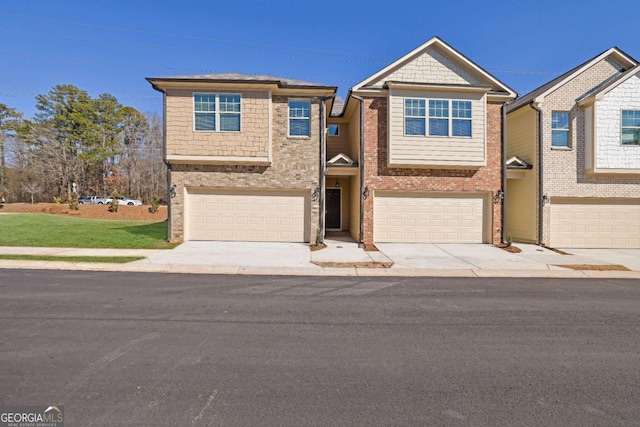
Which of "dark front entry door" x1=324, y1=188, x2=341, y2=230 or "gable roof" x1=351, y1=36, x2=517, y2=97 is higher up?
"gable roof" x1=351, y1=36, x2=517, y2=97

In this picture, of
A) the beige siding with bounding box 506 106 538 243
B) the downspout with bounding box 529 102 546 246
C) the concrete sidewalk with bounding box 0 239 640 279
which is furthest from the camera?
the beige siding with bounding box 506 106 538 243

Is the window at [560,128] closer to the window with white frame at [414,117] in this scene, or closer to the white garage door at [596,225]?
the white garage door at [596,225]

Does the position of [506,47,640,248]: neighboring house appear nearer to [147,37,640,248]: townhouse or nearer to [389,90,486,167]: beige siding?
[147,37,640,248]: townhouse

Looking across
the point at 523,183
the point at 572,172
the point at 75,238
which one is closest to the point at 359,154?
the point at 523,183

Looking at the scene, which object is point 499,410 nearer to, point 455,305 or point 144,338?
point 455,305

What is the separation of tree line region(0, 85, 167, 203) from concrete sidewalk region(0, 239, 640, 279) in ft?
119

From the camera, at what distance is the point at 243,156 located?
46.1 ft

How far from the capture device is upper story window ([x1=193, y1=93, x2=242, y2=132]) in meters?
14.0

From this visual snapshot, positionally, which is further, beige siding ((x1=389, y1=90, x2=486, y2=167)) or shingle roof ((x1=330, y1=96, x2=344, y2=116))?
shingle roof ((x1=330, y1=96, x2=344, y2=116))

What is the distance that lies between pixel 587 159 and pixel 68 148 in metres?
55.5

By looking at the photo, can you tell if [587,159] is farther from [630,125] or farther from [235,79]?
[235,79]

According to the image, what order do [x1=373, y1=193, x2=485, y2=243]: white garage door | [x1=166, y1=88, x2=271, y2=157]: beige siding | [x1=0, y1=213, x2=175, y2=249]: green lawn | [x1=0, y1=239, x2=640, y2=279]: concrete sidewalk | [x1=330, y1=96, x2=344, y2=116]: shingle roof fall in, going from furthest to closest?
[x1=330, y1=96, x2=344, y2=116]: shingle roof, [x1=373, y1=193, x2=485, y2=243]: white garage door, [x1=166, y1=88, x2=271, y2=157]: beige siding, [x1=0, y1=213, x2=175, y2=249]: green lawn, [x1=0, y1=239, x2=640, y2=279]: concrete sidewalk

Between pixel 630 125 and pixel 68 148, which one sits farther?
pixel 68 148

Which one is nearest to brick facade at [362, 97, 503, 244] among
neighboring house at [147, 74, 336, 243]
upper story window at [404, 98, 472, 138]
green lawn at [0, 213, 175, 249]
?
upper story window at [404, 98, 472, 138]
